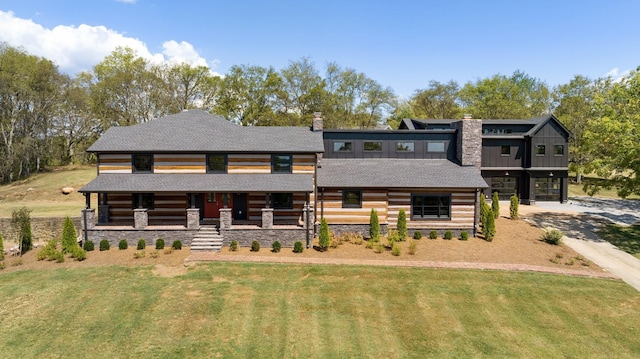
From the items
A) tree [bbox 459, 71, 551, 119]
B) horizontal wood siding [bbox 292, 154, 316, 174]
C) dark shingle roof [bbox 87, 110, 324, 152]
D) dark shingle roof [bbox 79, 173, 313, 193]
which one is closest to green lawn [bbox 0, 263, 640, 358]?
dark shingle roof [bbox 79, 173, 313, 193]

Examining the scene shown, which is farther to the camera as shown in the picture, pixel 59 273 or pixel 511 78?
pixel 511 78

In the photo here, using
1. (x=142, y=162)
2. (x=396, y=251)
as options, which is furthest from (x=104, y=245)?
(x=396, y=251)

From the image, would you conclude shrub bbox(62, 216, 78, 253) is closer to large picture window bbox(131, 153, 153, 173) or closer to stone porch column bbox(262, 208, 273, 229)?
large picture window bbox(131, 153, 153, 173)

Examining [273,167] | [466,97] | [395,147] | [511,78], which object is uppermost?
[511,78]

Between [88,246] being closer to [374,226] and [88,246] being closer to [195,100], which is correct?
[374,226]

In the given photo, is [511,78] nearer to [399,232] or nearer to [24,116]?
[399,232]

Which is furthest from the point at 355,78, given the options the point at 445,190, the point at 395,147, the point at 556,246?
the point at 556,246

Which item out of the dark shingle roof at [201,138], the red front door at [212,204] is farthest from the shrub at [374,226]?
the red front door at [212,204]
